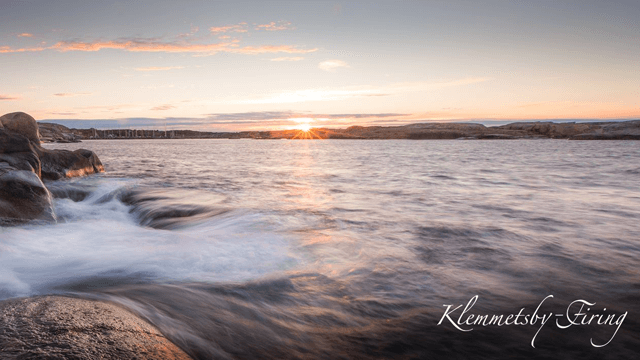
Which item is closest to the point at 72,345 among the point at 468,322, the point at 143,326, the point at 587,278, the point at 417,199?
the point at 143,326

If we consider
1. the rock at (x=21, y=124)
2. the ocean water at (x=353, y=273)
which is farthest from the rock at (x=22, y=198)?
the rock at (x=21, y=124)

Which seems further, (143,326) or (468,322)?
(468,322)

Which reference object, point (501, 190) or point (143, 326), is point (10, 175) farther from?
point (501, 190)

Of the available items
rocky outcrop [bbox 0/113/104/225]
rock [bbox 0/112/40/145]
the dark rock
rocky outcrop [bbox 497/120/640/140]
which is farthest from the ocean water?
rocky outcrop [bbox 497/120/640/140]

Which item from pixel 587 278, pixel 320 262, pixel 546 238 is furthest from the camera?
pixel 546 238

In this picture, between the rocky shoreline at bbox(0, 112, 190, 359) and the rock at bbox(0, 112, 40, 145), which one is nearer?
the rocky shoreline at bbox(0, 112, 190, 359)

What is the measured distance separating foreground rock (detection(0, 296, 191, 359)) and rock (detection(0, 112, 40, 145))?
14332 mm

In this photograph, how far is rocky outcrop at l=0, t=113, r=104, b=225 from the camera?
715 centimetres

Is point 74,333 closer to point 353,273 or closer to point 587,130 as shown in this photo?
A: point 353,273

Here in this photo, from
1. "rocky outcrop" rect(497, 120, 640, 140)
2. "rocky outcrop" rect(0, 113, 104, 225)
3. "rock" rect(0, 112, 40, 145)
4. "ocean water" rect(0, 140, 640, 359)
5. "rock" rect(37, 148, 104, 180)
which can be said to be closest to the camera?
"ocean water" rect(0, 140, 640, 359)

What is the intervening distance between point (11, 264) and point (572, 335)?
6952 mm

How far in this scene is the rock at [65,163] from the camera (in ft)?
45.6

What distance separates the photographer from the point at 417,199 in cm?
1166

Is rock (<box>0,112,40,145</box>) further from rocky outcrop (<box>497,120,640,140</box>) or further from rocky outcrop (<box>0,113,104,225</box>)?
rocky outcrop (<box>497,120,640,140</box>)
